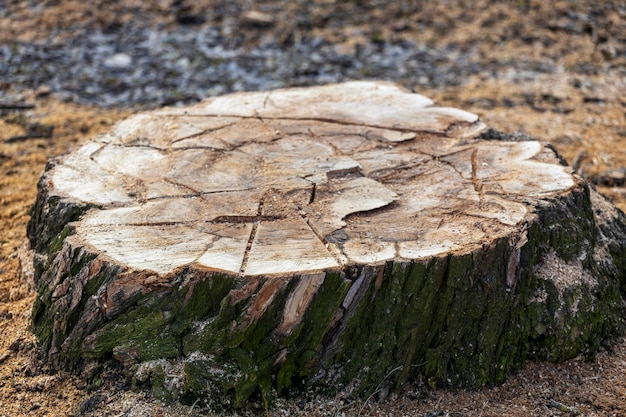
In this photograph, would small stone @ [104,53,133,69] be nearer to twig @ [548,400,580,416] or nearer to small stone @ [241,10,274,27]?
small stone @ [241,10,274,27]

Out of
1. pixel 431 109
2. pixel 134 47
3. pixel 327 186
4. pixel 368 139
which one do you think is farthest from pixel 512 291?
pixel 134 47

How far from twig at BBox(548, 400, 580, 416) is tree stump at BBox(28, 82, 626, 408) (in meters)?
0.20

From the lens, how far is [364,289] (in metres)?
2.42

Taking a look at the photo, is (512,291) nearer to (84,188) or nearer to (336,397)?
(336,397)

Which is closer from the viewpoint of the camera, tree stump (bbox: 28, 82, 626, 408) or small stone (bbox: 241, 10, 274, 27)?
tree stump (bbox: 28, 82, 626, 408)

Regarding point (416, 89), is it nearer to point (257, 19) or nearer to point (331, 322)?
point (257, 19)

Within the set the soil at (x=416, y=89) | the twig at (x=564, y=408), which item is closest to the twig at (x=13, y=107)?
the soil at (x=416, y=89)

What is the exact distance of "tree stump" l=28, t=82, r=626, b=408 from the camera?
2436 millimetres

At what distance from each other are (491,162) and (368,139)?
1.92 feet

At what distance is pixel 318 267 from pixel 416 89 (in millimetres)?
4134

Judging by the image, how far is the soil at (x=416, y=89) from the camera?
8.70ft

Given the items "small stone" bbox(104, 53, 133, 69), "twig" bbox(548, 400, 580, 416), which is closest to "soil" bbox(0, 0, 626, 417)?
"twig" bbox(548, 400, 580, 416)

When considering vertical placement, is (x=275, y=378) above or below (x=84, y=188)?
below

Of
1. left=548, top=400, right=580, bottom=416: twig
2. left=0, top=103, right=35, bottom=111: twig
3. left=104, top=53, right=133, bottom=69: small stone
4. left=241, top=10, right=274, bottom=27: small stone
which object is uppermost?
left=241, top=10, right=274, bottom=27: small stone
